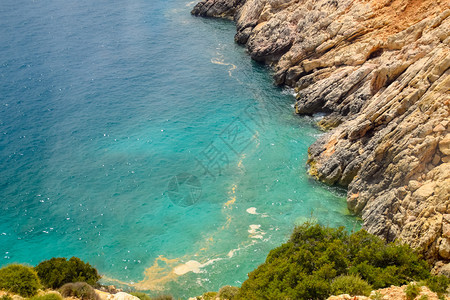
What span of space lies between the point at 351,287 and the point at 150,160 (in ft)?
98.4

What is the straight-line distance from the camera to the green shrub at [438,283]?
2113 centimetres

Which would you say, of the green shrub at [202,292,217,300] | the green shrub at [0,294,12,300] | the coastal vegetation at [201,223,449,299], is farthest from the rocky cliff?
the green shrub at [0,294,12,300]

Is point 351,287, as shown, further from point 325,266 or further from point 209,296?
point 209,296

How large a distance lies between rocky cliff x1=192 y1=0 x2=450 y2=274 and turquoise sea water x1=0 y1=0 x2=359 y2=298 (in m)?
3.15

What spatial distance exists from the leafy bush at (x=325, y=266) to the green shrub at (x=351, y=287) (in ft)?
1.52

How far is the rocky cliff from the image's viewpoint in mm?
29922

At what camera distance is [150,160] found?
45.7 metres

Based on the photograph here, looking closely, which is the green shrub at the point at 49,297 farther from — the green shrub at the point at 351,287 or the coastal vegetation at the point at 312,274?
the green shrub at the point at 351,287

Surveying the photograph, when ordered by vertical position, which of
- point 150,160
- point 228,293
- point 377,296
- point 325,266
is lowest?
point 228,293

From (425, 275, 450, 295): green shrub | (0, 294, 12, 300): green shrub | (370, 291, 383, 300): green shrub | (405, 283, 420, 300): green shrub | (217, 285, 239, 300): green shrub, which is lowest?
(217, 285, 239, 300): green shrub

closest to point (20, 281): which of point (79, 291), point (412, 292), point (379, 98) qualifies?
point (79, 291)

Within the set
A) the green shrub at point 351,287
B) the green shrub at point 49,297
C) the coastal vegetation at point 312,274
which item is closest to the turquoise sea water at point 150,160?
the coastal vegetation at point 312,274

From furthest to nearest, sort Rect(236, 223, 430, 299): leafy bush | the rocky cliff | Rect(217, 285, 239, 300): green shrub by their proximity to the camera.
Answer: the rocky cliff < Rect(217, 285, 239, 300): green shrub < Rect(236, 223, 430, 299): leafy bush

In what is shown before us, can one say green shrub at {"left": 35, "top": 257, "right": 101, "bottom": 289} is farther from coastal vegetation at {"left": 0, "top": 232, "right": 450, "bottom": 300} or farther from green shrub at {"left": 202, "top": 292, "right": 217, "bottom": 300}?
green shrub at {"left": 202, "top": 292, "right": 217, "bottom": 300}
